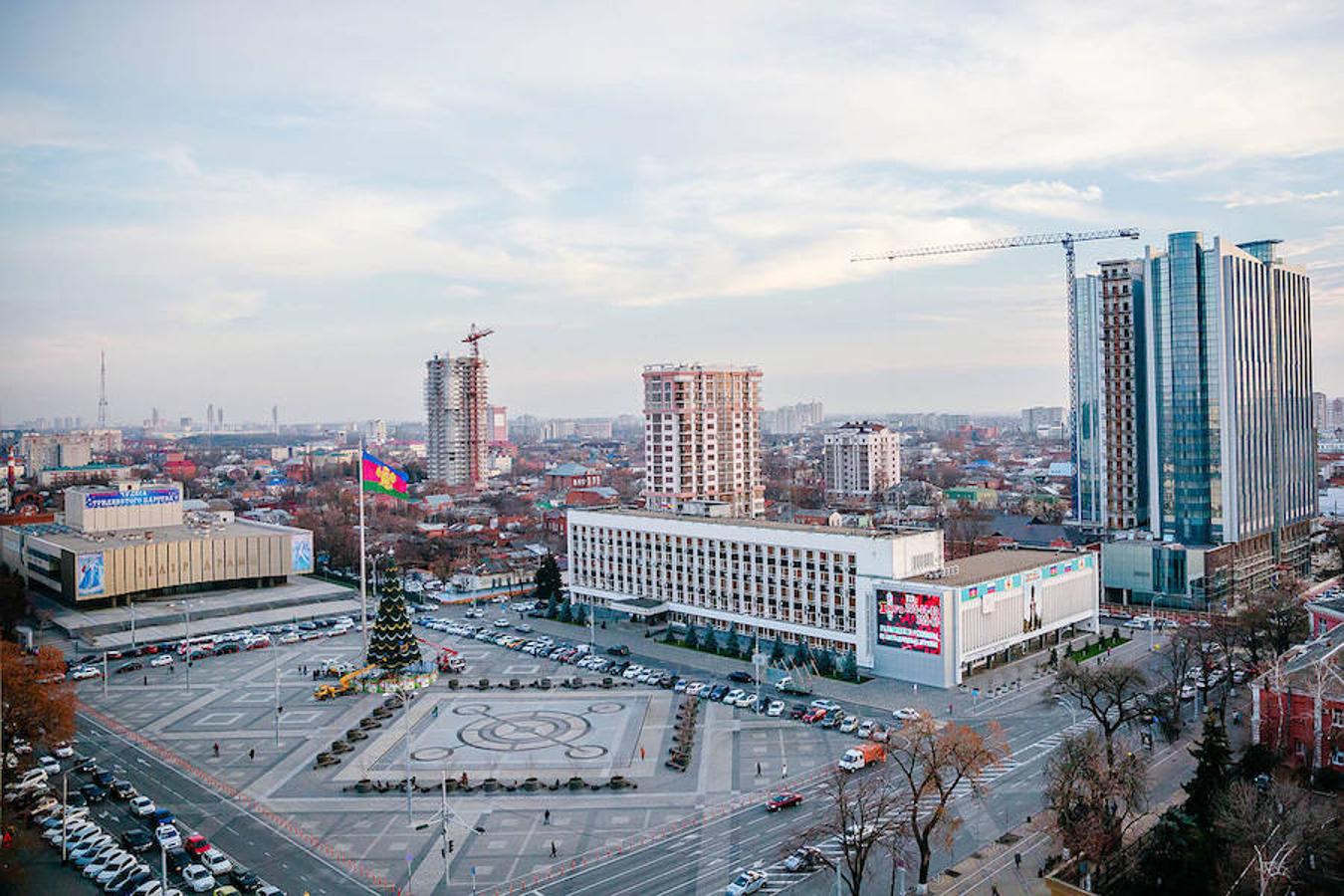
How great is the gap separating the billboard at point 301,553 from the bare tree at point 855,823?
35.0m

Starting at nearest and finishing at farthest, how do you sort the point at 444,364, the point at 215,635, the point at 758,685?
the point at 758,685 < the point at 215,635 < the point at 444,364

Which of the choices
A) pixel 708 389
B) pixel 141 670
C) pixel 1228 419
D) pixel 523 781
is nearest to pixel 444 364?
pixel 708 389

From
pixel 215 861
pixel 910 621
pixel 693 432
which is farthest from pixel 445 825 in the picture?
pixel 693 432

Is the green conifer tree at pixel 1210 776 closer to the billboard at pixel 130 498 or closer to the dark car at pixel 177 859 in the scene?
the dark car at pixel 177 859

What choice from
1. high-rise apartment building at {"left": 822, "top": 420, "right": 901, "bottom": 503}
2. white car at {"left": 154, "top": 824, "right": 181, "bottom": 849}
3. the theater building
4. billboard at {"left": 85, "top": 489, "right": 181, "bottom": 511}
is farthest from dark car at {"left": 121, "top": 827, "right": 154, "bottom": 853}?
high-rise apartment building at {"left": 822, "top": 420, "right": 901, "bottom": 503}

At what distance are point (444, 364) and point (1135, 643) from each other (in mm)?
81228

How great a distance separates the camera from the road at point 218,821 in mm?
18812

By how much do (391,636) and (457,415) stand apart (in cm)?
7423

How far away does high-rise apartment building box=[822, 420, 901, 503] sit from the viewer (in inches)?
3873

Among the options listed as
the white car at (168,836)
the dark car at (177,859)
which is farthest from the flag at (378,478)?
the dark car at (177,859)

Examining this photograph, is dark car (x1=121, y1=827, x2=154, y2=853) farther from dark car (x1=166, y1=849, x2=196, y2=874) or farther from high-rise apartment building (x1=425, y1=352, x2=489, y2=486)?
high-rise apartment building (x1=425, y1=352, x2=489, y2=486)

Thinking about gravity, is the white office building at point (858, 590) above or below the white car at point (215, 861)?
above

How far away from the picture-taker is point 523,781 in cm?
2373

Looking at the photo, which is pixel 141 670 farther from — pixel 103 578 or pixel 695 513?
pixel 695 513
